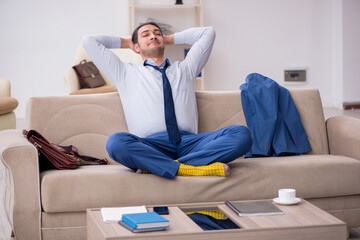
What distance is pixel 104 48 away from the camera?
3152mm

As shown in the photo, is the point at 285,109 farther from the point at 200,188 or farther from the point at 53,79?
the point at 53,79

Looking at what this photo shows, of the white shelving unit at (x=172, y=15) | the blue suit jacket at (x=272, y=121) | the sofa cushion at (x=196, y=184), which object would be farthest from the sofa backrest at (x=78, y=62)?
the sofa cushion at (x=196, y=184)

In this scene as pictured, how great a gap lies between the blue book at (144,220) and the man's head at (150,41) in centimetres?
155

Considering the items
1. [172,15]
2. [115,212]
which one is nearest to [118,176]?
[115,212]

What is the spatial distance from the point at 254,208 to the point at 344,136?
1.19 meters

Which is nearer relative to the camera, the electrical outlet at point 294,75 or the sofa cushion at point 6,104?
the sofa cushion at point 6,104

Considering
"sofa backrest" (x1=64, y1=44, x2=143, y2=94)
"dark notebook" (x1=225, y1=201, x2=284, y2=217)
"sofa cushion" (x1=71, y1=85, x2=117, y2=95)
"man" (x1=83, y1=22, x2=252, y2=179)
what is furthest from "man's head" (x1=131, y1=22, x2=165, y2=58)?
"sofa backrest" (x1=64, y1=44, x2=143, y2=94)

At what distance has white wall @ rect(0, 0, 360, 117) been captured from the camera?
22.4 ft

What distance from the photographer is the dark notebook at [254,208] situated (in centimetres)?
196

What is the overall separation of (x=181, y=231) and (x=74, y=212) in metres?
0.82

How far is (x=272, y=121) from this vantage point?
10.1 feet

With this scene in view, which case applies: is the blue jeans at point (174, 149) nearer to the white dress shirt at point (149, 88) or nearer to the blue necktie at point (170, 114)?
the blue necktie at point (170, 114)

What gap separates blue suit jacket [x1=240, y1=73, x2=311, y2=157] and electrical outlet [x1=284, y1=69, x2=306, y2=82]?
433 centimetres

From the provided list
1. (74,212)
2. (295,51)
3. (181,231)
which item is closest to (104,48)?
(74,212)
